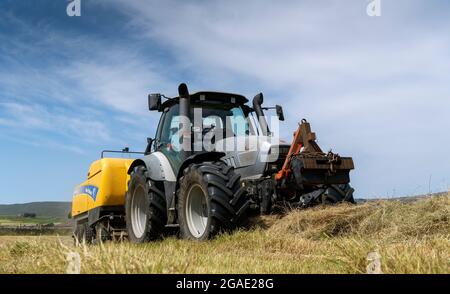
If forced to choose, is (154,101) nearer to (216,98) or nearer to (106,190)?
(216,98)

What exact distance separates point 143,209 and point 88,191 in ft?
7.32

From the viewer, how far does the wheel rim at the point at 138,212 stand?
30.3 ft

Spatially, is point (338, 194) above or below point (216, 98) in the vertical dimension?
below

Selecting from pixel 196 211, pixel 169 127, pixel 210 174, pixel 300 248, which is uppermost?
pixel 169 127

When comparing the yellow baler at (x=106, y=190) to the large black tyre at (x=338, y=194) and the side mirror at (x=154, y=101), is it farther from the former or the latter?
the large black tyre at (x=338, y=194)

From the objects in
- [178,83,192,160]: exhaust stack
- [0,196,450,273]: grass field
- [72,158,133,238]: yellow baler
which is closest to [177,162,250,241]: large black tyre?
[0,196,450,273]: grass field

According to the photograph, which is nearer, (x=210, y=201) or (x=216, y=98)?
(x=210, y=201)

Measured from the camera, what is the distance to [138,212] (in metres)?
9.52

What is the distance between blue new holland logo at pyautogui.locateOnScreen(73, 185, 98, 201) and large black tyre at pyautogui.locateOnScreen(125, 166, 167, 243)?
1.29 metres

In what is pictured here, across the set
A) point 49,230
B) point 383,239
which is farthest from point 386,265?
point 49,230

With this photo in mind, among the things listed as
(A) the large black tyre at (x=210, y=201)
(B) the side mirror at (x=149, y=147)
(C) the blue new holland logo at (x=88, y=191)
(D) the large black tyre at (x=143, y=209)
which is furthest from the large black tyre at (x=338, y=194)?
(C) the blue new holland logo at (x=88, y=191)

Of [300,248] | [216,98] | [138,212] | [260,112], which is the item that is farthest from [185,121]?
[300,248]

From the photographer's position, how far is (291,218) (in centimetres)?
692

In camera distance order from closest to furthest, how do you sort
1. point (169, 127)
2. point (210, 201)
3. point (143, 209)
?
point (210, 201)
point (169, 127)
point (143, 209)
